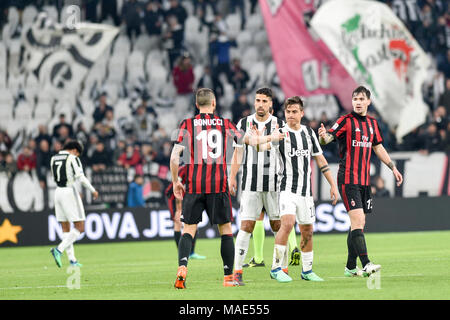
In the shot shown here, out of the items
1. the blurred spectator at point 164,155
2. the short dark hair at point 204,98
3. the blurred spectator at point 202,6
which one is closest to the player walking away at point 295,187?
the short dark hair at point 204,98

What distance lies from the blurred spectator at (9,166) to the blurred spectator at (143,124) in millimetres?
3309

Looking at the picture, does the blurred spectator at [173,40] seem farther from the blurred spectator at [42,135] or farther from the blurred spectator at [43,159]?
the blurred spectator at [43,159]

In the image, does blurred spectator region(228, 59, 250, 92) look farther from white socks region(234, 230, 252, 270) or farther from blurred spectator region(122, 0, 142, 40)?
white socks region(234, 230, 252, 270)

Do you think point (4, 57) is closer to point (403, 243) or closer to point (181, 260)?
point (403, 243)

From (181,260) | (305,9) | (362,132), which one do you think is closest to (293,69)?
(305,9)

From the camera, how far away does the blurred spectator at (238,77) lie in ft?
73.0

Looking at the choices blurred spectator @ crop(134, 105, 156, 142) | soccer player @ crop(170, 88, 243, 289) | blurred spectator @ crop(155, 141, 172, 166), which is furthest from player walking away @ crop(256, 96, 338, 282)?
blurred spectator @ crop(134, 105, 156, 142)

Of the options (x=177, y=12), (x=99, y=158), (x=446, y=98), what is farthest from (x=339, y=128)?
(x=177, y=12)

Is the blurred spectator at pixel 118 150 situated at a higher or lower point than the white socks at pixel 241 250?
higher

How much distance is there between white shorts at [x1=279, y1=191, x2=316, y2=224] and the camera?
29.4 ft

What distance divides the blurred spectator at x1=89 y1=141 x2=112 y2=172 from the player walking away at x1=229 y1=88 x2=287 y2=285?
33.5 ft

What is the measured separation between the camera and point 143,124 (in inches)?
853

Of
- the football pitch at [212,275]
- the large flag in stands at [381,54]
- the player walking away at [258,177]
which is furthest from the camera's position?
the large flag in stands at [381,54]
